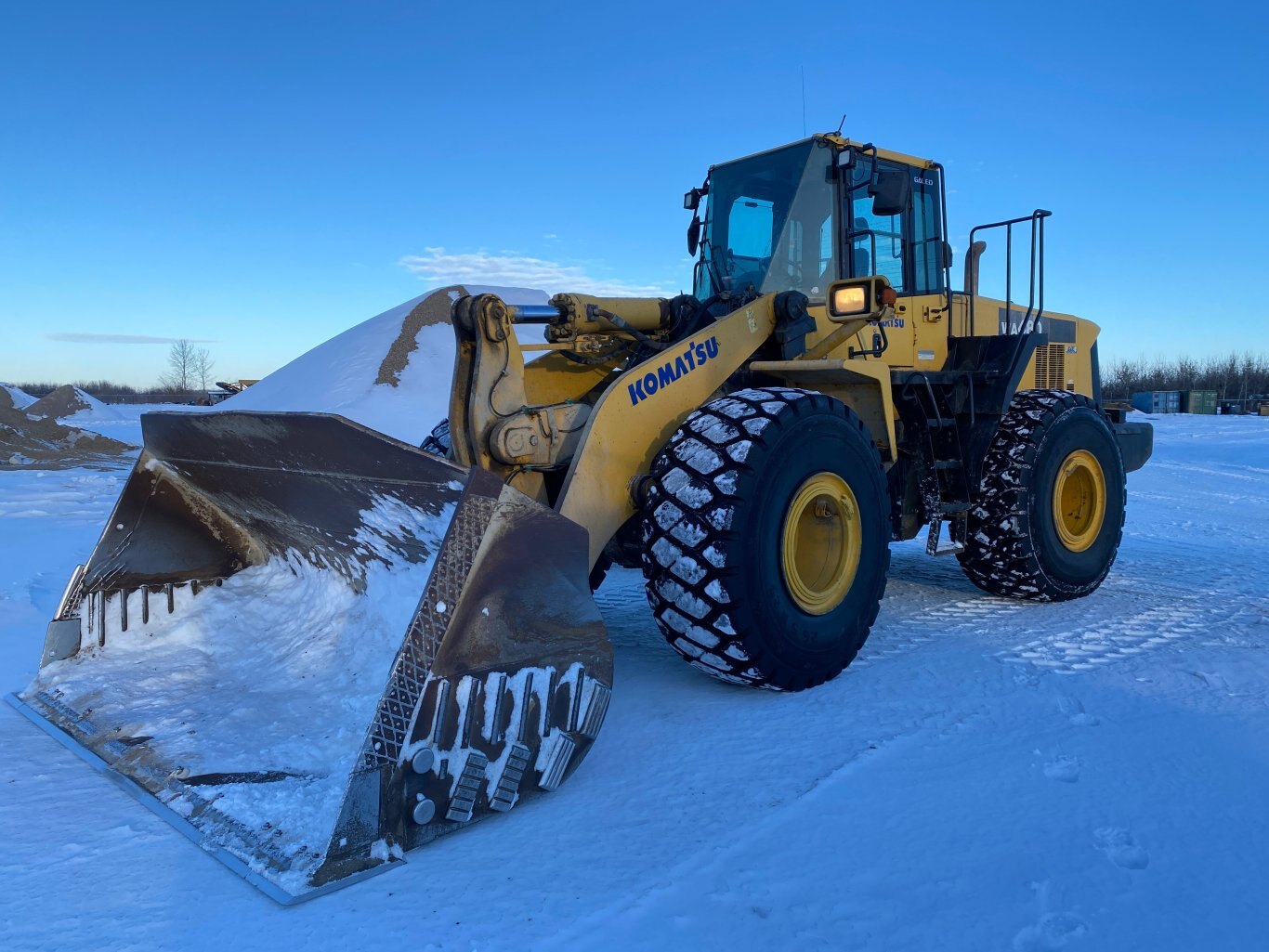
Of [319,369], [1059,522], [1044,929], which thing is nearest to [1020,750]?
[1044,929]

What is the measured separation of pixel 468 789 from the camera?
253 centimetres

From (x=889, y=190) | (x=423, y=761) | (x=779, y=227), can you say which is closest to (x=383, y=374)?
(x=779, y=227)

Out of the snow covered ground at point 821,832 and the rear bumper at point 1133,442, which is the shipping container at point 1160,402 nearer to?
the rear bumper at point 1133,442

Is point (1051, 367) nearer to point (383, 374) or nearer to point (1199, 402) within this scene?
point (383, 374)

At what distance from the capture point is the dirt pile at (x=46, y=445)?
1389 centimetres

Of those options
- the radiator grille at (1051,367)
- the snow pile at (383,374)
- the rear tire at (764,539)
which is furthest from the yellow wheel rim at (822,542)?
the snow pile at (383,374)

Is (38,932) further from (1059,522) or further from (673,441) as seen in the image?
(1059,522)

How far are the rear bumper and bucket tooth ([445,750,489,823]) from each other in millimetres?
5311

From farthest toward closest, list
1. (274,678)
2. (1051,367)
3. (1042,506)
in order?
(1051,367) → (1042,506) → (274,678)

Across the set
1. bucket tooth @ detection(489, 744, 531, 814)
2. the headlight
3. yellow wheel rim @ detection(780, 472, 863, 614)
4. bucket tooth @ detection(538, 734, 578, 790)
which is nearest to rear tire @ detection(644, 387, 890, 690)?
yellow wheel rim @ detection(780, 472, 863, 614)

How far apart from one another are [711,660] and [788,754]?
0.49 metres

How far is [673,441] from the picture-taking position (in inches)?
138

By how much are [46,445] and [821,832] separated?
17.3m

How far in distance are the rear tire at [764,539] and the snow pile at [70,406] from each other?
27405 millimetres
